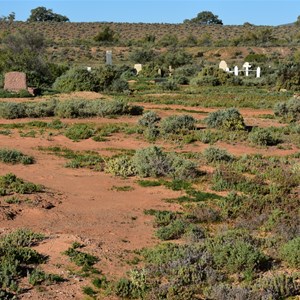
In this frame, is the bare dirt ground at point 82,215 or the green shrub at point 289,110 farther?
the green shrub at point 289,110

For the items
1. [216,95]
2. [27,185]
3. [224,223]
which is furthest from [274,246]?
[216,95]

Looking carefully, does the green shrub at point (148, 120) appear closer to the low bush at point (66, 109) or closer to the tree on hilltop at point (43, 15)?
the low bush at point (66, 109)

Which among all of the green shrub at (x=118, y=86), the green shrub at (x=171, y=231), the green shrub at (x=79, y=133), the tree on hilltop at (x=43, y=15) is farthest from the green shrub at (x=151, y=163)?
the tree on hilltop at (x=43, y=15)

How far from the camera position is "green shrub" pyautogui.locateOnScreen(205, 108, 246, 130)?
17719 millimetres

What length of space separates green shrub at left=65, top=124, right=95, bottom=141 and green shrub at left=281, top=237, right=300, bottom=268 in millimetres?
9223

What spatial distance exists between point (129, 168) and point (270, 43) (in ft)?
201

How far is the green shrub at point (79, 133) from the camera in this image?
53.4 feet

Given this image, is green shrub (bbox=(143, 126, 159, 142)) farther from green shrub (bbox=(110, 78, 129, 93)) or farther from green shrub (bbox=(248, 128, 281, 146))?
green shrub (bbox=(110, 78, 129, 93))

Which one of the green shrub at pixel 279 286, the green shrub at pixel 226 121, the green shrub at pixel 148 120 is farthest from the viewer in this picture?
the green shrub at pixel 148 120

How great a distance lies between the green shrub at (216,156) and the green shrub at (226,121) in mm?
3953

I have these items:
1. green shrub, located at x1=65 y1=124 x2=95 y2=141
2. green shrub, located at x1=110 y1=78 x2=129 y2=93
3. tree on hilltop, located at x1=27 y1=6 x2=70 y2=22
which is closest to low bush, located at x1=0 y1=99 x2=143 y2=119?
green shrub, located at x1=65 y1=124 x2=95 y2=141

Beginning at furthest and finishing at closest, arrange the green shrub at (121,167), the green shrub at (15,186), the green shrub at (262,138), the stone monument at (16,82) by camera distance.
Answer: the stone monument at (16,82) → the green shrub at (262,138) → the green shrub at (121,167) → the green shrub at (15,186)

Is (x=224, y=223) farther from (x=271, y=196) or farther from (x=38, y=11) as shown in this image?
(x=38, y=11)

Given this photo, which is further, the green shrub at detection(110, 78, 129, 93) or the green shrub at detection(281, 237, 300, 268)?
the green shrub at detection(110, 78, 129, 93)
